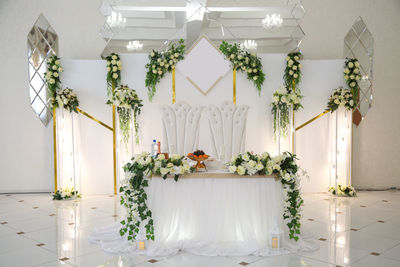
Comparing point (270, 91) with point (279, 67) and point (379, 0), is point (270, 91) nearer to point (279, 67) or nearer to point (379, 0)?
point (279, 67)

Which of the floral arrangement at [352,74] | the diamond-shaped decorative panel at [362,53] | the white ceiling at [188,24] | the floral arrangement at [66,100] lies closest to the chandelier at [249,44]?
the white ceiling at [188,24]

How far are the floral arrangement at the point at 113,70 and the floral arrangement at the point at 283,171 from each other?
11.0 feet

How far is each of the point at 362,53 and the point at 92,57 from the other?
500cm

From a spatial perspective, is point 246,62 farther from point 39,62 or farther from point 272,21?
point 39,62

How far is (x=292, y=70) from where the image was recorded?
6.43 metres

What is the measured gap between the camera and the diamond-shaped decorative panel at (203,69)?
21.4 ft

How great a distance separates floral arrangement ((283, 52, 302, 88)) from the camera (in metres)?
6.39

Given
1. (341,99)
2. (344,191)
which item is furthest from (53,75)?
(344,191)

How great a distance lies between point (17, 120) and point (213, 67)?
11.9 feet

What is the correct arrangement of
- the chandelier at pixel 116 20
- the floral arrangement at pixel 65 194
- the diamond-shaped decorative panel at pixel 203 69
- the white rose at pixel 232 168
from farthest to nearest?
1. the chandelier at pixel 116 20
2. the diamond-shaped decorative panel at pixel 203 69
3. the floral arrangement at pixel 65 194
4. the white rose at pixel 232 168

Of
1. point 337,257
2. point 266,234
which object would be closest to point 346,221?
point 337,257

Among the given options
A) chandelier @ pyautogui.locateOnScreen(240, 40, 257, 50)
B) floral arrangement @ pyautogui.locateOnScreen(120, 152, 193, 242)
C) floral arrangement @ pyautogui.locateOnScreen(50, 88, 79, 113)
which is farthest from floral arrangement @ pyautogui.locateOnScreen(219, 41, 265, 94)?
floral arrangement @ pyautogui.locateOnScreen(120, 152, 193, 242)

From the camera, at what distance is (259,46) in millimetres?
6938

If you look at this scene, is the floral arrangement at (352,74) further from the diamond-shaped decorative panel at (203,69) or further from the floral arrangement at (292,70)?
the diamond-shaped decorative panel at (203,69)
